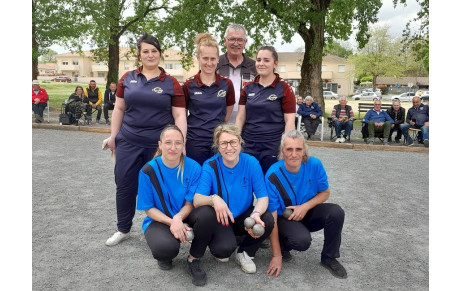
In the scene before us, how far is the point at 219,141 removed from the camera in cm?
325

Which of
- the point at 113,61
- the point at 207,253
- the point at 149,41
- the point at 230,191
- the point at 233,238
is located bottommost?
the point at 207,253

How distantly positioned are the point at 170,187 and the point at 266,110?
1167 mm

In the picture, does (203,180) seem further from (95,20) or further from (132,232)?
(95,20)

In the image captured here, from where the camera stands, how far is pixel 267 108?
11.9ft

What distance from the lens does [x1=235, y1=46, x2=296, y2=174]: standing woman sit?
3619 millimetres

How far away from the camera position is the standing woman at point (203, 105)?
11.9 ft

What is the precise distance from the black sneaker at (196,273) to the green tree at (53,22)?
1833 centimetres

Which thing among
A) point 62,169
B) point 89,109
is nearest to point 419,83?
point 89,109

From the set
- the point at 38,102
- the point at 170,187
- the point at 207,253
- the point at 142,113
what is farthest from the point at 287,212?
the point at 38,102

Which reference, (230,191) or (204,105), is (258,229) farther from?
(204,105)

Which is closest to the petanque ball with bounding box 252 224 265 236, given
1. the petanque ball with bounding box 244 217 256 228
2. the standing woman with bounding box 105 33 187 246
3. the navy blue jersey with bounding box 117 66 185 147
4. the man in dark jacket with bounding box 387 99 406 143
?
the petanque ball with bounding box 244 217 256 228

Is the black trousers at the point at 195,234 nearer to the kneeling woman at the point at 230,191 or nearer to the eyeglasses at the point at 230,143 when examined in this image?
the kneeling woman at the point at 230,191

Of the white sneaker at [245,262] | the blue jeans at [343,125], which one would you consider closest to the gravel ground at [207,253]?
the white sneaker at [245,262]

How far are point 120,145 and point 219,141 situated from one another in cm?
113
